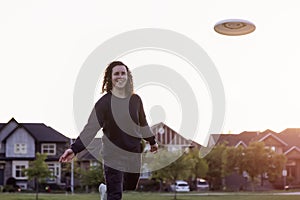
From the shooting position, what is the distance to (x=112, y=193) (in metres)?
6.19

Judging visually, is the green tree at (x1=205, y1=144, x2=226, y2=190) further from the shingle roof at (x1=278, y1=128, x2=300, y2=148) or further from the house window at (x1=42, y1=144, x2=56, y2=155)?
the shingle roof at (x1=278, y1=128, x2=300, y2=148)

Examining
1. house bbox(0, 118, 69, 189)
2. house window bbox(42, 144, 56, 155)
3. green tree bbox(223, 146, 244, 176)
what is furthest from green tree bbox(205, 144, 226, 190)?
house window bbox(42, 144, 56, 155)

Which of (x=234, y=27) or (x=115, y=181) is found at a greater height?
(x=234, y=27)

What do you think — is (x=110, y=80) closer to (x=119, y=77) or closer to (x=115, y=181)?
(x=119, y=77)

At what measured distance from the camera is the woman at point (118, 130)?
6.25 metres

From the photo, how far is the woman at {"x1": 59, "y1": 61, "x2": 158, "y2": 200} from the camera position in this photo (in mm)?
6250

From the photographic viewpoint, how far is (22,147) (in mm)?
73062

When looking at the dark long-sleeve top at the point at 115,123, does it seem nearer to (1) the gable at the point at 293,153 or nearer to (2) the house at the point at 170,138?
(2) the house at the point at 170,138

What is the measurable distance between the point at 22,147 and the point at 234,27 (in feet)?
191

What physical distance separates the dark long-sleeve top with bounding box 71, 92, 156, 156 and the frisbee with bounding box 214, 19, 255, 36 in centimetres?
1191

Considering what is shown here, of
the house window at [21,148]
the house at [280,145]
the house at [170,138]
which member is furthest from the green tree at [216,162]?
the house window at [21,148]

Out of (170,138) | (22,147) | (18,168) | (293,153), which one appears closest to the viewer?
(18,168)

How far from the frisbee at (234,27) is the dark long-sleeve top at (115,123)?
1191 centimetres

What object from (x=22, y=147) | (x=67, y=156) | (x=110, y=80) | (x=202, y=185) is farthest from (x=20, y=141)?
(x=67, y=156)
